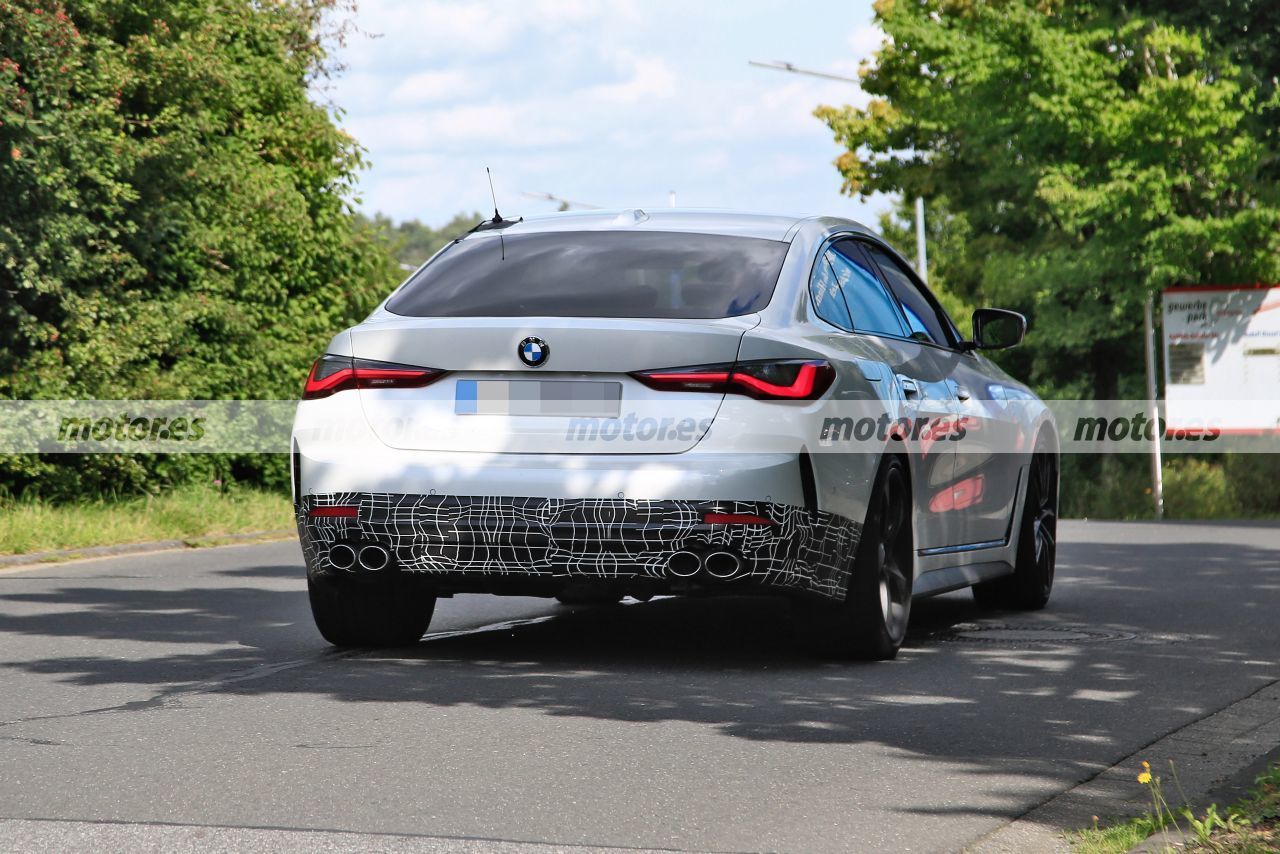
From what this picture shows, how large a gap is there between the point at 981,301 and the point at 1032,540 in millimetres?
28138

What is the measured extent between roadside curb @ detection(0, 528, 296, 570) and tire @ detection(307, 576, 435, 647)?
19.7 ft

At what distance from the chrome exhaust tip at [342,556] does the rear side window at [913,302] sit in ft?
9.67

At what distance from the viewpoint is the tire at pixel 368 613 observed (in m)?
8.25

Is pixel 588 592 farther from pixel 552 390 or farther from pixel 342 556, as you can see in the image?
pixel 342 556

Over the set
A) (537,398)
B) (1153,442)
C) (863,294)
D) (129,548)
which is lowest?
(129,548)

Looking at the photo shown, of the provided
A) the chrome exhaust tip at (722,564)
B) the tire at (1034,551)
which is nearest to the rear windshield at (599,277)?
the chrome exhaust tip at (722,564)

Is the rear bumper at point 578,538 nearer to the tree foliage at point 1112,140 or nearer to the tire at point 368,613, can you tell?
the tire at point 368,613

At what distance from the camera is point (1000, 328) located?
972 cm

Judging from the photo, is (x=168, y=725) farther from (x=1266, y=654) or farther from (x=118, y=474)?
(x=118, y=474)

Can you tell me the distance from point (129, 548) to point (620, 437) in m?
8.91

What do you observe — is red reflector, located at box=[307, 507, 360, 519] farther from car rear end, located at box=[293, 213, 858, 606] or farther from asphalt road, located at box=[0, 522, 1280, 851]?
asphalt road, located at box=[0, 522, 1280, 851]

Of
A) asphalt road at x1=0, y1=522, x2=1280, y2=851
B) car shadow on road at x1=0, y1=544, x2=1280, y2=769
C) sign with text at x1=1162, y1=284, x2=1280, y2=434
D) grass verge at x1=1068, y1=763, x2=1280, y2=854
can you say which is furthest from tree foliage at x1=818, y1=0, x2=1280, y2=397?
grass verge at x1=1068, y1=763, x2=1280, y2=854

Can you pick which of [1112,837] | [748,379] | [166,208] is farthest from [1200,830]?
[166,208]

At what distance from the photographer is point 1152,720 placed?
687 cm
